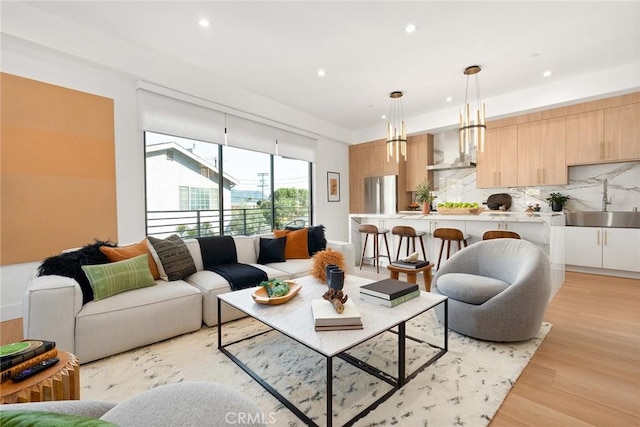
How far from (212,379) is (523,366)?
6.73 ft

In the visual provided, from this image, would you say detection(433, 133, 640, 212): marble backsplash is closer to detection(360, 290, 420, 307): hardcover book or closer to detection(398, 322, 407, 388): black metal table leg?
detection(360, 290, 420, 307): hardcover book

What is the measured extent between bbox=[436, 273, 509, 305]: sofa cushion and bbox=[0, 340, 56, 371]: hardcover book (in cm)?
256

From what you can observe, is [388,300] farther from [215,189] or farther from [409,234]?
[215,189]

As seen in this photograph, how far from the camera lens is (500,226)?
3715 mm

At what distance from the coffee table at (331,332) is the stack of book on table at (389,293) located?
0.10ft

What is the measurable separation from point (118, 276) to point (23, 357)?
120 centimetres

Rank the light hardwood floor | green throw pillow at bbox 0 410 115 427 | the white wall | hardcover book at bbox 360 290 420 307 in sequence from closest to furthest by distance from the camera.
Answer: green throw pillow at bbox 0 410 115 427 < the light hardwood floor < hardcover book at bbox 360 290 420 307 < the white wall

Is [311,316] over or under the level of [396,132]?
under

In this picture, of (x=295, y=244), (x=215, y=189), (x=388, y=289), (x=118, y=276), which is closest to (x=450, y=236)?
(x=295, y=244)

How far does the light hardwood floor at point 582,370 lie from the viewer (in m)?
1.52

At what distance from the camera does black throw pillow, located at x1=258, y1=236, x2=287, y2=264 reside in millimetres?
3496

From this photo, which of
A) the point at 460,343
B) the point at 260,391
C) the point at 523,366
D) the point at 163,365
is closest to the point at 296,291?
the point at 260,391

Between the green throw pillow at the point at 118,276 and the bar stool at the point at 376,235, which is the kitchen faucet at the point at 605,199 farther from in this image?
the green throw pillow at the point at 118,276

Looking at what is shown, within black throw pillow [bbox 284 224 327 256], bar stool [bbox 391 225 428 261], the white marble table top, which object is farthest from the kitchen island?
the white marble table top
